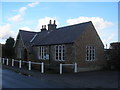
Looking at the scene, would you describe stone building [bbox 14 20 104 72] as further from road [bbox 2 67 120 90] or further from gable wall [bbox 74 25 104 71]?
road [bbox 2 67 120 90]

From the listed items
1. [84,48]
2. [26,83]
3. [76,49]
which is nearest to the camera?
[26,83]

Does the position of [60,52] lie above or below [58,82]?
above

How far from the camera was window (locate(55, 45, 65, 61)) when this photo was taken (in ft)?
74.5

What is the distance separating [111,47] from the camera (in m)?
25.5

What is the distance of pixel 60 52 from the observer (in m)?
23.0

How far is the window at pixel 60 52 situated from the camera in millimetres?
22702

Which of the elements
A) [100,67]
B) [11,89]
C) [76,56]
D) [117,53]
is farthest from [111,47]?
[11,89]

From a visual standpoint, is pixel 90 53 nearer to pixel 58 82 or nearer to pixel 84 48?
pixel 84 48

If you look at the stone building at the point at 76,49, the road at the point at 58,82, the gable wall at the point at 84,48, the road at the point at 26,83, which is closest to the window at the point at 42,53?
the stone building at the point at 76,49

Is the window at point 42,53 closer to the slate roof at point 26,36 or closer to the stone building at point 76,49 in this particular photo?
the stone building at point 76,49

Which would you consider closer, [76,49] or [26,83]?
[26,83]

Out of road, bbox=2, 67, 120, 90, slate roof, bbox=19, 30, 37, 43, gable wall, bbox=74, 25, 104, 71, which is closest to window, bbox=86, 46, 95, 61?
gable wall, bbox=74, 25, 104, 71

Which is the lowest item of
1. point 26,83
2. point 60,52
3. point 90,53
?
point 26,83

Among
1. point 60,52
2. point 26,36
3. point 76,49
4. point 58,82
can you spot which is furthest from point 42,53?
point 58,82
